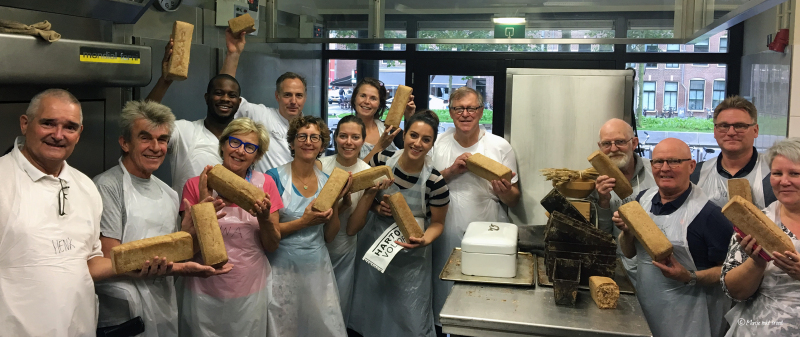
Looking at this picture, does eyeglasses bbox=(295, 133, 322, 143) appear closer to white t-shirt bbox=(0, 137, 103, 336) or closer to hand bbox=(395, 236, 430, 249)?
hand bbox=(395, 236, 430, 249)

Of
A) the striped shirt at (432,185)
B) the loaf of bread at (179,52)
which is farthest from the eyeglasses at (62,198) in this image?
the striped shirt at (432,185)

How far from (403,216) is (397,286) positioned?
0.56m

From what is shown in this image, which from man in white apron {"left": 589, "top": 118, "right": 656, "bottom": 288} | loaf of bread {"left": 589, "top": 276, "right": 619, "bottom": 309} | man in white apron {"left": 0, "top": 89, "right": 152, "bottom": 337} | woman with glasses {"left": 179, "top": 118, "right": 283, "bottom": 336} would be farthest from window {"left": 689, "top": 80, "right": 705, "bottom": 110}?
man in white apron {"left": 0, "top": 89, "right": 152, "bottom": 337}

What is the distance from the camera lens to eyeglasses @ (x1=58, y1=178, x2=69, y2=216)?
2312 mm

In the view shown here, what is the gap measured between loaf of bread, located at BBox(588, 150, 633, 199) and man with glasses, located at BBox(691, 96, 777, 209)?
41 centimetres

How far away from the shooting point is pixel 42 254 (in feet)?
7.34

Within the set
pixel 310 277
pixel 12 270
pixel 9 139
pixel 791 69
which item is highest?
pixel 791 69

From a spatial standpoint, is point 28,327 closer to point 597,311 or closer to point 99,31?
point 99,31

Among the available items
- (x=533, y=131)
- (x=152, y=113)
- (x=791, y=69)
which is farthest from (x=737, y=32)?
(x=152, y=113)

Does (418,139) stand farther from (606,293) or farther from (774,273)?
(774,273)

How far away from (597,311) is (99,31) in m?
2.89

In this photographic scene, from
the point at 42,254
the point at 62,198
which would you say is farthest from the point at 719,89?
the point at 42,254

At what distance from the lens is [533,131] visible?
421cm

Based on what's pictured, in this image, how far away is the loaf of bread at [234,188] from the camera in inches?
105
